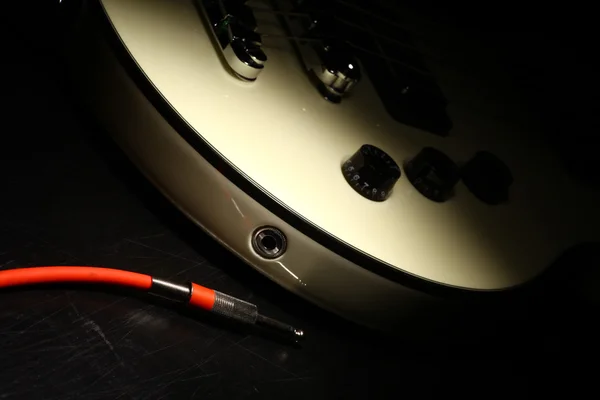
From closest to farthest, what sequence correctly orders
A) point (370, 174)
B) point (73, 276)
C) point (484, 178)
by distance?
point (73, 276) < point (370, 174) < point (484, 178)

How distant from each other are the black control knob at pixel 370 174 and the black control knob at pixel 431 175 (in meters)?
0.06

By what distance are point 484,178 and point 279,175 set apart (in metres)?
0.26

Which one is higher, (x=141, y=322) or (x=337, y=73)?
(x=337, y=73)

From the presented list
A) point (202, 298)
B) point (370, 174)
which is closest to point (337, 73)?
point (370, 174)

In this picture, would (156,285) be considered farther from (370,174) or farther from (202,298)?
(370,174)

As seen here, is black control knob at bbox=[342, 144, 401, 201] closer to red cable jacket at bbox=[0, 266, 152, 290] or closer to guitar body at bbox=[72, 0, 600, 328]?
guitar body at bbox=[72, 0, 600, 328]

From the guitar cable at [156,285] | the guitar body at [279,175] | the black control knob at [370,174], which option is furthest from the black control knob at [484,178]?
the guitar cable at [156,285]

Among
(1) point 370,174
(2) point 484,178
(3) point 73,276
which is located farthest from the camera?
(2) point 484,178

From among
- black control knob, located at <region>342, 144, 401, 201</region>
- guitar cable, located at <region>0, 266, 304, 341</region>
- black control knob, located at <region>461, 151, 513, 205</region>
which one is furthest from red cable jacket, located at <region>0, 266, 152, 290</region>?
black control knob, located at <region>461, 151, 513, 205</region>

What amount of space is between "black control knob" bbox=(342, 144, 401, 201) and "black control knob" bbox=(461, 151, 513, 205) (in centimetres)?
14

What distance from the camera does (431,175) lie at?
1.67ft

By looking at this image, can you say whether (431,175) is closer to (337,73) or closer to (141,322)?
(337,73)

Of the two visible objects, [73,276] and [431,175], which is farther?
[431,175]

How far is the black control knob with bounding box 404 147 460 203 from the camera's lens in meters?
0.51
